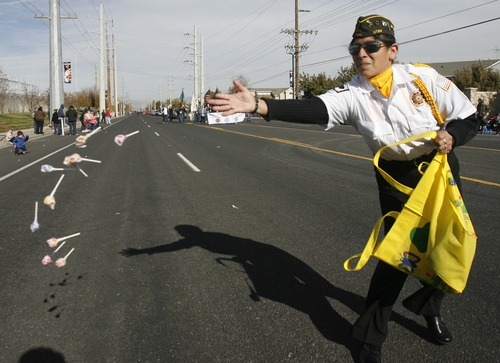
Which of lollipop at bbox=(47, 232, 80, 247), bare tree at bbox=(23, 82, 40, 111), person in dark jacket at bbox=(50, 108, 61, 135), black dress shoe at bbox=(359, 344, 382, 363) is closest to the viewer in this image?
black dress shoe at bbox=(359, 344, 382, 363)

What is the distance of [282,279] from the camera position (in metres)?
3.82

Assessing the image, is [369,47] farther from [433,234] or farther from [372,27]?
[433,234]

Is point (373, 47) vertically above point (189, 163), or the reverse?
point (373, 47)

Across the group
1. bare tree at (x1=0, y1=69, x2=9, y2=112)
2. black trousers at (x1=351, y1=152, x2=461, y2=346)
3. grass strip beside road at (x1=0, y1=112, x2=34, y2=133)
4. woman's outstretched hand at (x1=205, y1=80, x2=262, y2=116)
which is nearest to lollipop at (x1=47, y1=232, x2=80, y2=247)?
woman's outstretched hand at (x1=205, y1=80, x2=262, y2=116)

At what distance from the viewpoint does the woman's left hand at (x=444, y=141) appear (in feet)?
7.57

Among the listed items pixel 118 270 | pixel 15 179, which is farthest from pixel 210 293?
pixel 15 179

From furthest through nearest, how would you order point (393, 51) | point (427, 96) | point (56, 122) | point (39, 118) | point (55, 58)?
point (55, 58)
point (56, 122)
point (39, 118)
point (393, 51)
point (427, 96)

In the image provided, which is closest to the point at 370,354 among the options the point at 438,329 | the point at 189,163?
the point at 438,329

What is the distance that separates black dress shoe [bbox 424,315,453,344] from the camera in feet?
9.03

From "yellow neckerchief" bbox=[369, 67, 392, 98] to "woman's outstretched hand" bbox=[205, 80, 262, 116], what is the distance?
71 centimetres

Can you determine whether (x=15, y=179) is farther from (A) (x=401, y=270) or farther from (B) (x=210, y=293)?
(A) (x=401, y=270)

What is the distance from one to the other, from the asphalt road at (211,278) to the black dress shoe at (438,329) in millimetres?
Answer: 47

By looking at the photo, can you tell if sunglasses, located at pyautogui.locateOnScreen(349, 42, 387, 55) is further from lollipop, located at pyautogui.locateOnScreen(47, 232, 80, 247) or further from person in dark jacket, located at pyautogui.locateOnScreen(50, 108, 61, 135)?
person in dark jacket, located at pyautogui.locateOnScreen(50, 108, 61, 135)

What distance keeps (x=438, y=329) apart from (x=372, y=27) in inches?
75.0
